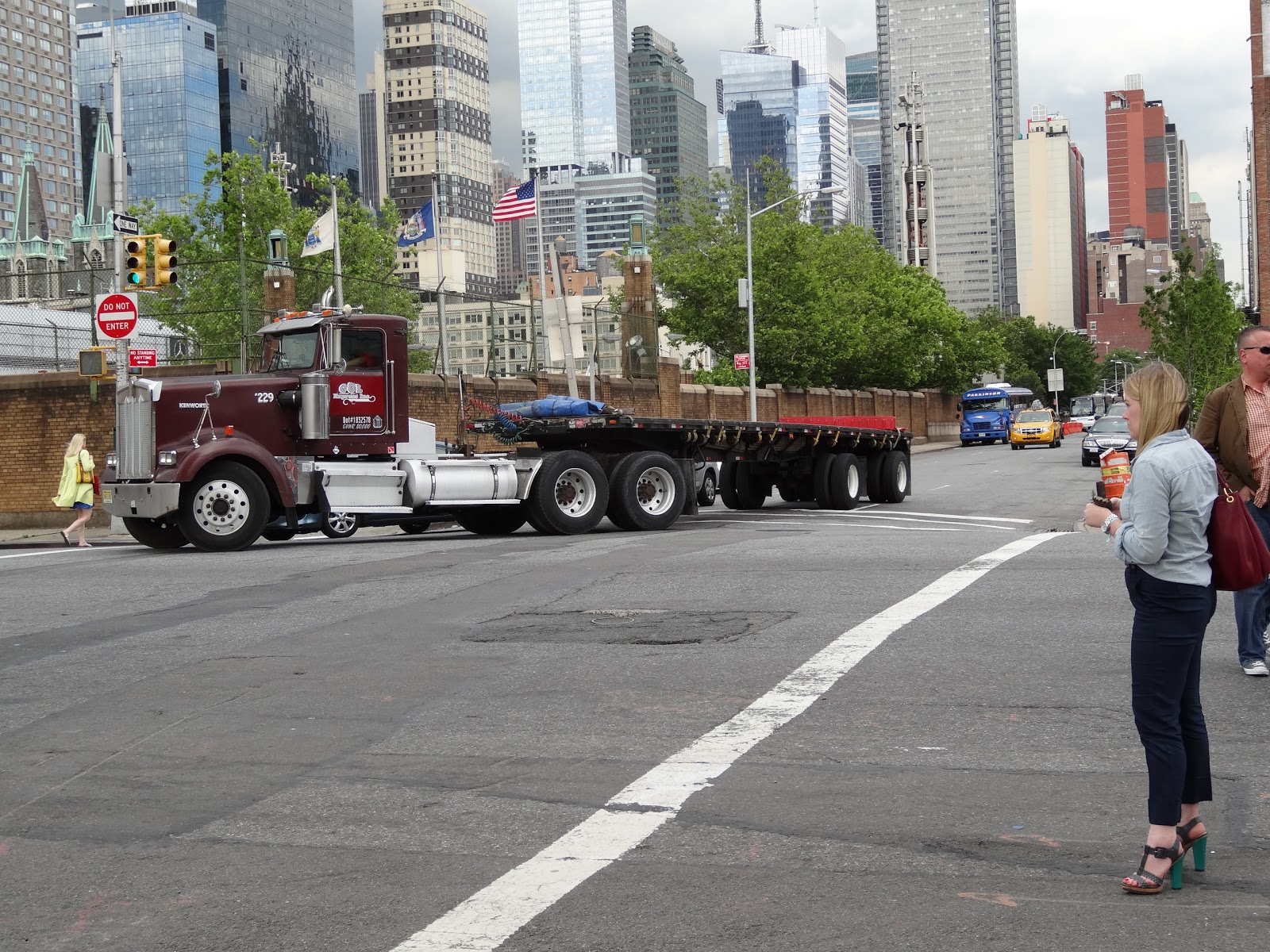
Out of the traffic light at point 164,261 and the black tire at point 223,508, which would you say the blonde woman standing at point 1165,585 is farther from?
the traffic light at point 164,261

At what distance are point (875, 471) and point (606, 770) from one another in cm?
1977

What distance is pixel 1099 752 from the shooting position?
274 inches

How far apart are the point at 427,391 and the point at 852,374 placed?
147ft

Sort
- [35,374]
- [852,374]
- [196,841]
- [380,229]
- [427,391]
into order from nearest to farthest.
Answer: [196,841], [35,374], [427,391], [380,229], [852,374]

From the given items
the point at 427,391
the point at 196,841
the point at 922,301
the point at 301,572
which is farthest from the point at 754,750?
the point at 922,301

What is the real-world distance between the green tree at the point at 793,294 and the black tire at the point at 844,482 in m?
36.5

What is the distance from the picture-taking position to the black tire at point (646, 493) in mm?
20125

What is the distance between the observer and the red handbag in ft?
17.0

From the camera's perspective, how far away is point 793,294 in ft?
203

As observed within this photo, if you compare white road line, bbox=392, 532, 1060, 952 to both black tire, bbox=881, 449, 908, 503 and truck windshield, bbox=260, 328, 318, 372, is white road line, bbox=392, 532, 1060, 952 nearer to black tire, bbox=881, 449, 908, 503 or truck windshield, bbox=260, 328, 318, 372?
truck windshield, bbox=260, 328, 318, 372

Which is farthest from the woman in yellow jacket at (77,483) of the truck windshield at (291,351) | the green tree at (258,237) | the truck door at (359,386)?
the green tree at (258,237)

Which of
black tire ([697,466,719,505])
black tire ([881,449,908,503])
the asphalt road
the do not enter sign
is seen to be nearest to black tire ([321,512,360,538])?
the asphalt road

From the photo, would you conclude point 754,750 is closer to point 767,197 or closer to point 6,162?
point 767,197

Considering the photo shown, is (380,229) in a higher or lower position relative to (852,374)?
higher
